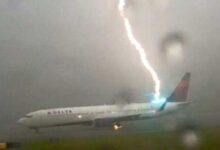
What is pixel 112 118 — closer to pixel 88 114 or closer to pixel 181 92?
pixel 88 114

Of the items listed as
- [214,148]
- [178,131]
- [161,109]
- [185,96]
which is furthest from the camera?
[185,96]

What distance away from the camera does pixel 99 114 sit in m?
86.2

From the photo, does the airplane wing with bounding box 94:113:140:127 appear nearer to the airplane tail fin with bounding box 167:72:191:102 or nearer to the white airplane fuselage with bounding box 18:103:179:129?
the white airplane fuselage with bounding box 18:103:179:129

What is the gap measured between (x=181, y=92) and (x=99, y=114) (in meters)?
21.9

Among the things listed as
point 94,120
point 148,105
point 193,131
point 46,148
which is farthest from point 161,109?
point 46,148

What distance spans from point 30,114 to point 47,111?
285cm

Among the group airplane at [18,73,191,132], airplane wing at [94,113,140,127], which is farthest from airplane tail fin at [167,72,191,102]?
airplane wing at [94,113,140,127]

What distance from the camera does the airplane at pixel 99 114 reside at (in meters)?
80.1

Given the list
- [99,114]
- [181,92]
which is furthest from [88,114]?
[181,92]

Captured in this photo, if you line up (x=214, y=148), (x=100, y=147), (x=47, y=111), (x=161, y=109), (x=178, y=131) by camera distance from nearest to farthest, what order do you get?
(x=214, y=148)
(x=100, y=147)
(x=178, y=131)
(x=47, y=111)
(x=161, y=109)

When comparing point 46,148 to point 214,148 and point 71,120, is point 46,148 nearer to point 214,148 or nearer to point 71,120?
point 214,148

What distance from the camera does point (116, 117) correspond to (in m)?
85.4

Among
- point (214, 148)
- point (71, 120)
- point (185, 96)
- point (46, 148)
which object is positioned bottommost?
point (214, 148)

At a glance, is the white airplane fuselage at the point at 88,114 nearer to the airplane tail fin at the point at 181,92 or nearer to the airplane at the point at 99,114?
the airplane at the point at 99,114
